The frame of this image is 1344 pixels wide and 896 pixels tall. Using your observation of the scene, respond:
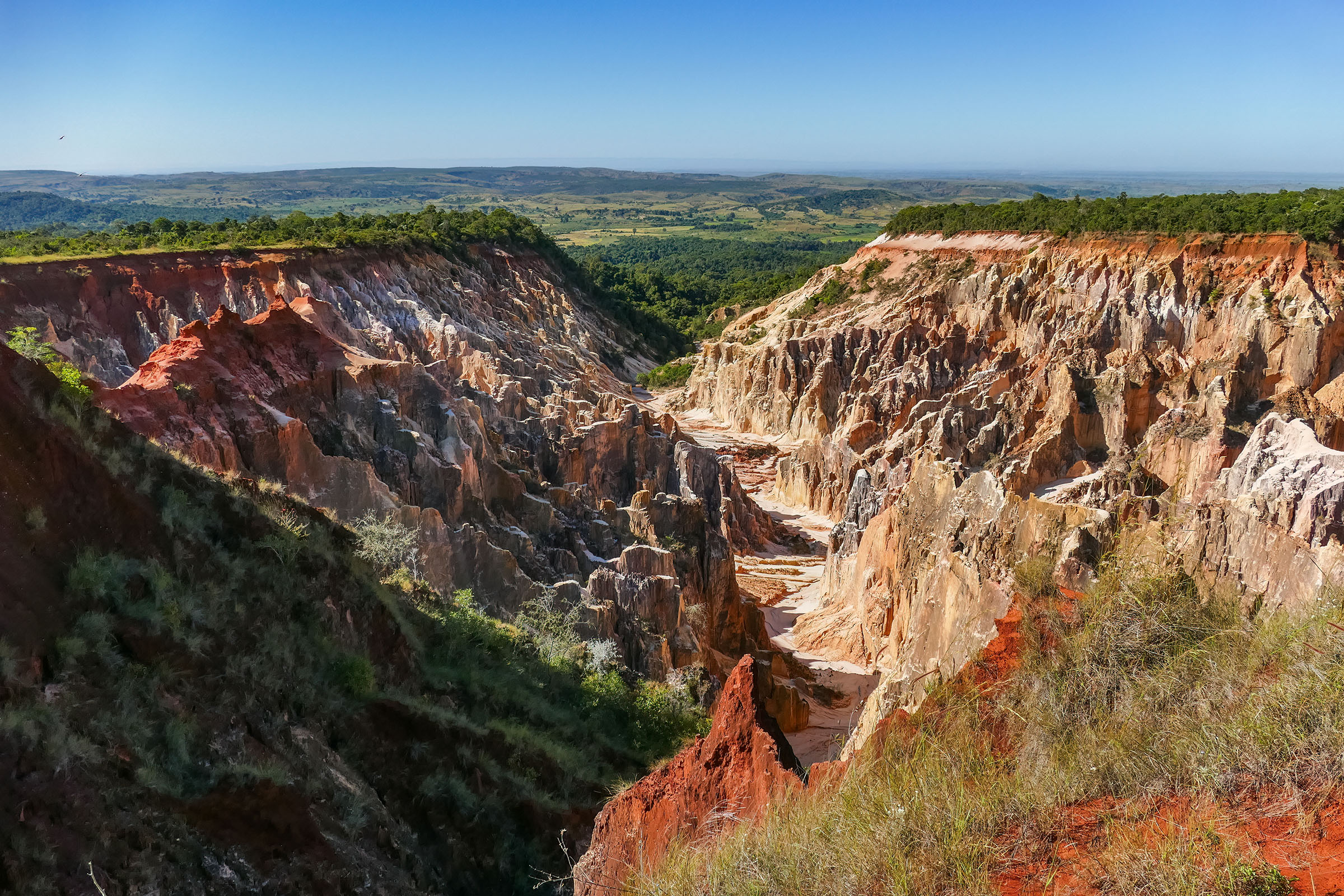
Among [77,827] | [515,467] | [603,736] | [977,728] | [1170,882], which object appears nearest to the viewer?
[1170,882]

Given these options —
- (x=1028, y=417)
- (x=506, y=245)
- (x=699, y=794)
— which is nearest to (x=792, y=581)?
(x=1028, y=417)

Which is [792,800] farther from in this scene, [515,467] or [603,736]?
[515,467]

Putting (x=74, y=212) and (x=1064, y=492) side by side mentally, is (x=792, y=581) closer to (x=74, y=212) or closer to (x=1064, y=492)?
(x=1064, y=492)

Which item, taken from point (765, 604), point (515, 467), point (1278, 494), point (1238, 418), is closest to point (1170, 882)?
point (1278, 494)

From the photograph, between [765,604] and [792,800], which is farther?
[765,604]

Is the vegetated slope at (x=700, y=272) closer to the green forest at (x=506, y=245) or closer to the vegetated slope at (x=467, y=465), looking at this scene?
the green forest at (x=506, y=245)

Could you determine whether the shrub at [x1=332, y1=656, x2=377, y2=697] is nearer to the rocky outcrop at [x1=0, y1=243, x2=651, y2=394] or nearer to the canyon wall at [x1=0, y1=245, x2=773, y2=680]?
the canyon wall at [x1=0, y1=245, x2=773, y2=680]

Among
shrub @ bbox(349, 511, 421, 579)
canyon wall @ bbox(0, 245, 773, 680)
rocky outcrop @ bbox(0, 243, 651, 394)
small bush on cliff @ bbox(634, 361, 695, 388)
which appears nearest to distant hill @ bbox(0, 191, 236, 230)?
rocky outcrop @ bbox(0, 243, 651, 394)
